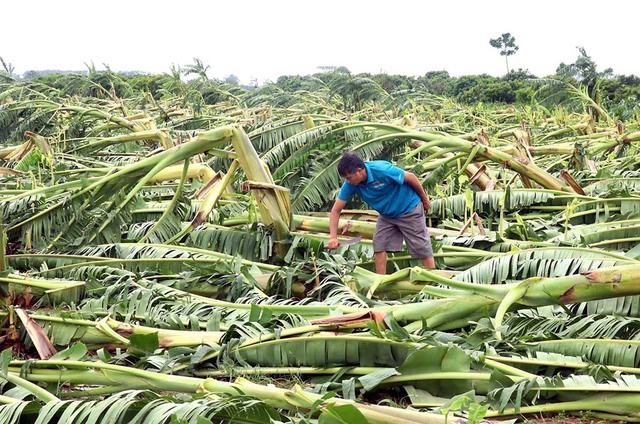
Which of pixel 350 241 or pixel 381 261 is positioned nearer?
pixel 381 261

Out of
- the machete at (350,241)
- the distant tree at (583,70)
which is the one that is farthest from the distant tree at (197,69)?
the machete at (350,241)

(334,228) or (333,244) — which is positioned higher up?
(334,228)

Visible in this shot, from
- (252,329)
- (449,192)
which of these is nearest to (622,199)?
(449,192)

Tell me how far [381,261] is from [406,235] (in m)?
0.26

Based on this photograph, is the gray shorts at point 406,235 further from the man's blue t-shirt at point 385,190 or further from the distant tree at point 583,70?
the distant tree at point 583,70

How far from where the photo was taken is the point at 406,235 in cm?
569

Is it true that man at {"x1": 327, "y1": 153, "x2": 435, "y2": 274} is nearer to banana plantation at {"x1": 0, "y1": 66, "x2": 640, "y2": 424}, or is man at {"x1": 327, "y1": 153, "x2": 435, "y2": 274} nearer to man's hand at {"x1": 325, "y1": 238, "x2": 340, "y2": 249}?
man's hand at {"x1": 325, "y1": 238, "x2": 340, "y2": 249}

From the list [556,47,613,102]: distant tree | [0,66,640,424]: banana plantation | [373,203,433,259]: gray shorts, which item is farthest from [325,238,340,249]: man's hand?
[556,47,613,102]: distant tree

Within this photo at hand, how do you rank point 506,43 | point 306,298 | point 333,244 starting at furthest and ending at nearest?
point 506,43, point 333,244, point 306,298

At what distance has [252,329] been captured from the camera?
3.88m

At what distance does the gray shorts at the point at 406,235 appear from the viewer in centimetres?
564

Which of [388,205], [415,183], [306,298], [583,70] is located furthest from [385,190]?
[583,70]

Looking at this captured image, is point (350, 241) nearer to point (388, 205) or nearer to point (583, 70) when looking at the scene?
point (388, 205)

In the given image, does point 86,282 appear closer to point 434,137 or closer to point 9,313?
point 9,313
